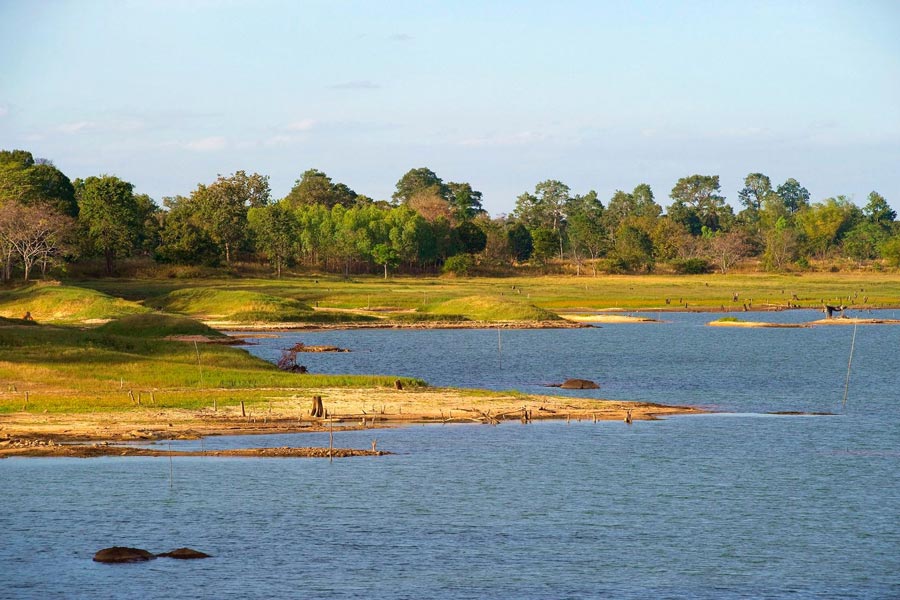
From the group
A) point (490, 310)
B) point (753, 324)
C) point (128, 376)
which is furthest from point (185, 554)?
point (753, 324)

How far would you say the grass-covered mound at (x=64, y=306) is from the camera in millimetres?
133375

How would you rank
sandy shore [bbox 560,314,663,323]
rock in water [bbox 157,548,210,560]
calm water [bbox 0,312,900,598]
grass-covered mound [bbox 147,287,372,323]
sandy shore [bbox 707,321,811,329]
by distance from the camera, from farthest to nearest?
sandy shore [bbox 560,314,663,323] < sandy shore [bbox 707,321,811,329] < grass-covered mound [bbox 147,287,372,323] < rock in water [bbox 157,548,210,560] < calm water [bbox 0,312,900,598]

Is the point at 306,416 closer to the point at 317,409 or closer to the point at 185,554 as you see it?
the point at 317,409

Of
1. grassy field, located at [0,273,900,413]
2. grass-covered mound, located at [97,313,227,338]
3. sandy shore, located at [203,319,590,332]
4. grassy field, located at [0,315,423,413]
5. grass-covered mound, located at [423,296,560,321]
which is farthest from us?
grass-covered mound, located at [423,296,560,321]

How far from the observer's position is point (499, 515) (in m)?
43.7

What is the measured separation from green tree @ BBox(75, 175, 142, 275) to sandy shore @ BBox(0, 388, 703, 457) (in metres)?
127

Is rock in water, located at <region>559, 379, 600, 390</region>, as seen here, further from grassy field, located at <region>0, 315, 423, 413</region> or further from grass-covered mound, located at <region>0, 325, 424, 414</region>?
grassy field, located at <region>0, 315, 423, 413</region>

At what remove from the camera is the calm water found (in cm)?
3509

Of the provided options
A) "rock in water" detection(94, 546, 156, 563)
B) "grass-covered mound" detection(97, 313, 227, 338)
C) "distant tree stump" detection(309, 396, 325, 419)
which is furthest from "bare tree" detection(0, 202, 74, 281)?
"rock in water" detection(94, 546, 156, 563)

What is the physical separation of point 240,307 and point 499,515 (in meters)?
110

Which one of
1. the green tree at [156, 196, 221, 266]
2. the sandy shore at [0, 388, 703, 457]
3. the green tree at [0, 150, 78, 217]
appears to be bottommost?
the sandy shore at [0, 388, 703, 457]

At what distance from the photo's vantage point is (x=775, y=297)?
19825 cm

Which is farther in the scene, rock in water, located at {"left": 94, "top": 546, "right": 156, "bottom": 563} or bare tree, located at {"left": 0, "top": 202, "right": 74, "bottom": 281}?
bare tree, located at {"left": 0, "top": 202, "right": 74, "bottom": 281}

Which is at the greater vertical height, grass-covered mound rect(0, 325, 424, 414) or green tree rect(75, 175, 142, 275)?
green tree rect(75, 175, 142, 275)
